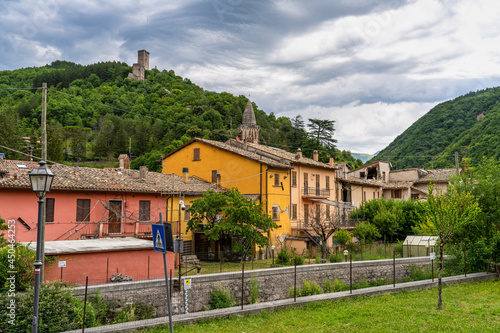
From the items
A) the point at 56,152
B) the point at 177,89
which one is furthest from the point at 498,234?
the point at 177,89

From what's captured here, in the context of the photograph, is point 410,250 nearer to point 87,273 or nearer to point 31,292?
point 87,273

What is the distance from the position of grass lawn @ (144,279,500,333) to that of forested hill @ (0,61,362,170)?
53986 mm

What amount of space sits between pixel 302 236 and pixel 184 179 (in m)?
11.4

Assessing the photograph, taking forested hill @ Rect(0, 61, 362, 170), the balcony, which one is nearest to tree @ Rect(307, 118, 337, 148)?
forested hill @ Rect(0, 61, 362, 170)

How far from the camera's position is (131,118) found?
9800 centimetres

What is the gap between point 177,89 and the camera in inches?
4198

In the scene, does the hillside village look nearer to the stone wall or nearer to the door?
the door

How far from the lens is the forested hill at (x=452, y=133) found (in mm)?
55359

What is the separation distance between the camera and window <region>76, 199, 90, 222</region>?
22781mm

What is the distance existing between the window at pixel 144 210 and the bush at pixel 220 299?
38.4 feet

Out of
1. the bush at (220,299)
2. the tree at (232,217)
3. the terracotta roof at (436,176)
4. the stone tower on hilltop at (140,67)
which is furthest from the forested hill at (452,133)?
the stone tower on hilltop at (140,67)

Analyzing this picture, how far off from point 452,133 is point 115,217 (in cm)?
5938

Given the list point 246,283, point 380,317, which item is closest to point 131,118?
point 246,283

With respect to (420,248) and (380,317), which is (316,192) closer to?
(420,248)
